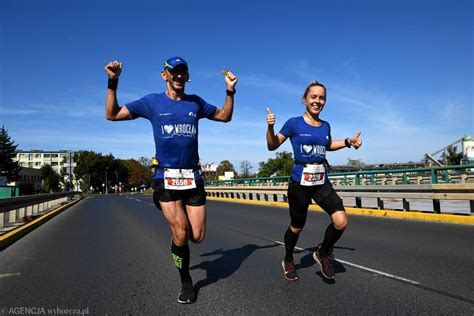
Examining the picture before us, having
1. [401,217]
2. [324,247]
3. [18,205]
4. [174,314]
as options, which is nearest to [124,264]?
[174,314]

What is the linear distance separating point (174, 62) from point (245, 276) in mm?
2577

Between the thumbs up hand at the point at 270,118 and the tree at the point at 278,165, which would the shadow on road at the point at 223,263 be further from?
the tree at the point at 278,165

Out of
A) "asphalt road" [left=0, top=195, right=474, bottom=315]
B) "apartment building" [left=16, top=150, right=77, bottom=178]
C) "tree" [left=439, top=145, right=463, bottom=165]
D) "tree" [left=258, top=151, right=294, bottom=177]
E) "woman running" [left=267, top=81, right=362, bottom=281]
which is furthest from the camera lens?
"apartment building" [left=16, top=150, right=77, bottom=178]

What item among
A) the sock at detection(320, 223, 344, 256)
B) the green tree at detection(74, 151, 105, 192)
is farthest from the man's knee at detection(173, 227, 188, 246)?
the green tree at detection(74, 151, 105, 192)

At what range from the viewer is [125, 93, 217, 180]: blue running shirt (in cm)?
368

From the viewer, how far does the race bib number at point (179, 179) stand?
3.62m

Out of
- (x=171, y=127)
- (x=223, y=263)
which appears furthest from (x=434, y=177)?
(x=171, y=127)

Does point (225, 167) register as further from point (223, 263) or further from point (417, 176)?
point (223, 263)

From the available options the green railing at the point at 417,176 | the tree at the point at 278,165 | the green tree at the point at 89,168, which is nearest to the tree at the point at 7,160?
the green tree at the point at 89,168

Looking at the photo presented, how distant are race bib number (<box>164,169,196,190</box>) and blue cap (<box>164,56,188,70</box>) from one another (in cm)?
102

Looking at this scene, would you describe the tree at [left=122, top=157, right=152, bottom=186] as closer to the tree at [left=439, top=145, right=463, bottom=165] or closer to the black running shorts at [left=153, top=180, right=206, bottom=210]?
the tree at [left=439, top=145, right=463, bottom=165]

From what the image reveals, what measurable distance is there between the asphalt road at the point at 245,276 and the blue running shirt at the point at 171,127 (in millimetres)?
1284

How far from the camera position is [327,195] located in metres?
4.32

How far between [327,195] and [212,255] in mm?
2467
